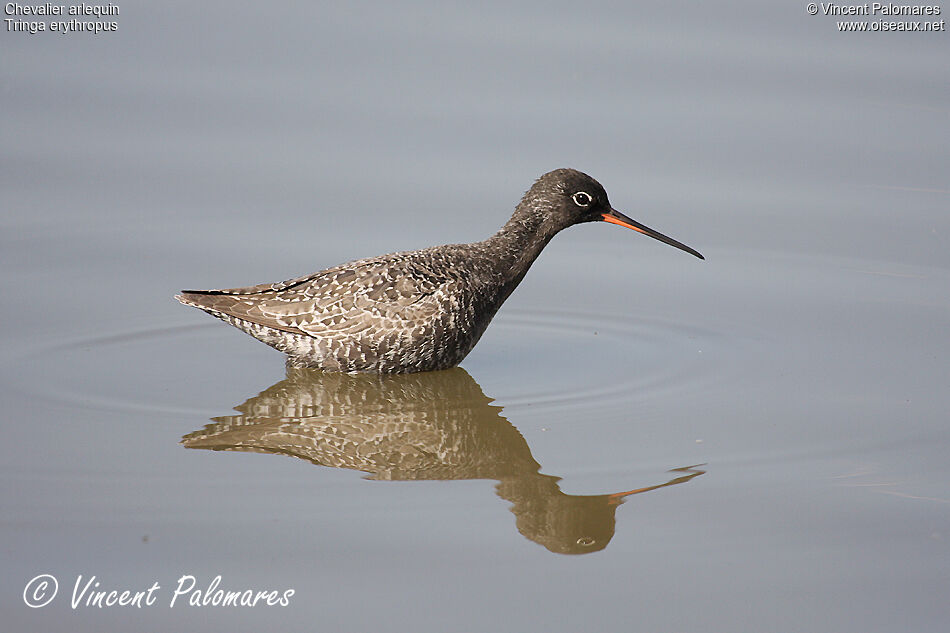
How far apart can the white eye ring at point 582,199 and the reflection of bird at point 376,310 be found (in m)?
0.95

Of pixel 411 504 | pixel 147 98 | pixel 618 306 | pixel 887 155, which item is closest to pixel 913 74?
pixel 887 155

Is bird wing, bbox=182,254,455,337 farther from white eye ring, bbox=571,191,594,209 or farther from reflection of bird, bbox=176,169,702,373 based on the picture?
white eye ring, bbox=571,191,594,209

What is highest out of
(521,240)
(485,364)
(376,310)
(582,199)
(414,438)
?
(582,199)

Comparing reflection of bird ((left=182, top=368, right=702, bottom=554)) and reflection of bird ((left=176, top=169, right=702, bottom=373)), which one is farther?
reflection of bird ((left=176, top=169, right=702, bottom=373))

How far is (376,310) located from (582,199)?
205cm

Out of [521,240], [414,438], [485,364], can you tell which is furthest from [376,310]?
[414,438]

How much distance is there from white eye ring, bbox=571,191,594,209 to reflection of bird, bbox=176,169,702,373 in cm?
95

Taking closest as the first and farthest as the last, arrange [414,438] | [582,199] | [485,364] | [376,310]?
[414,438] → [376,310] → [485,364] → [582,199]

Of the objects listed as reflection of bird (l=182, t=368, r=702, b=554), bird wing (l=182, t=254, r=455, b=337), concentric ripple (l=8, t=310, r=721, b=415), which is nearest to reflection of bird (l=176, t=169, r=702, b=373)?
bird wing (l=182, t=254, r=455, b=337)

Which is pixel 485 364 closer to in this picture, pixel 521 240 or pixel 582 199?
pixel 521 240

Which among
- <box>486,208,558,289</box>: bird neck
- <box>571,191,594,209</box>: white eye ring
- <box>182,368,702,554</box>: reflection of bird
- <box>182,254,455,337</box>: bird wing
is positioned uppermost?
<box>571,191,594,209</box>: white eye ring

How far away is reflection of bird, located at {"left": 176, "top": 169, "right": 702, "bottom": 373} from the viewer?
440 inches

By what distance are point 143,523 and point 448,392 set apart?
3.26m

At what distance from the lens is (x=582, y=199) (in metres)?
12.0
